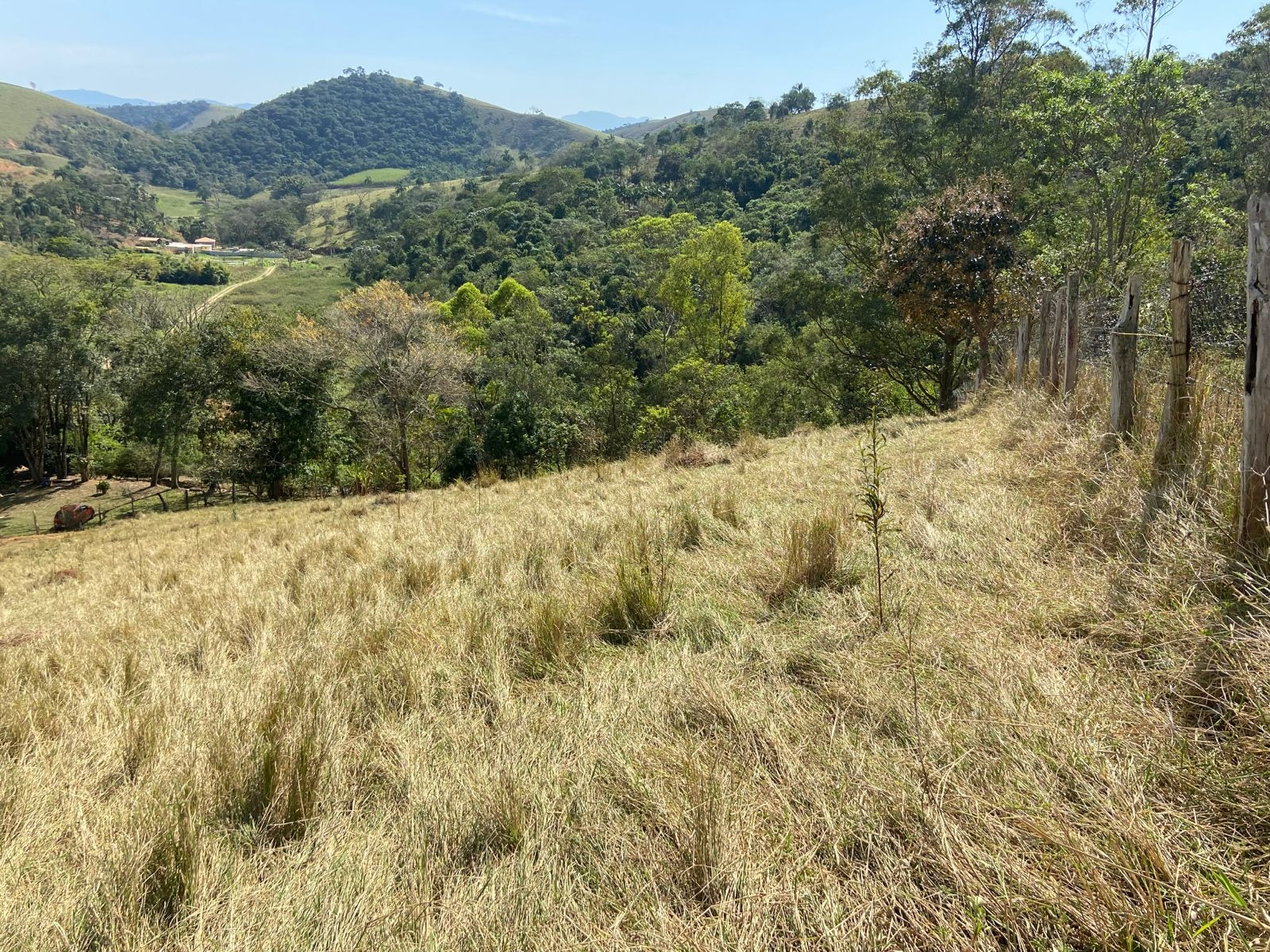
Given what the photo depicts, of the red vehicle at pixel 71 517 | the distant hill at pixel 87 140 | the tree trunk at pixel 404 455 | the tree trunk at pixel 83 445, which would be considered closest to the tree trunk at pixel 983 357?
the tree trunk at pixel 404 455

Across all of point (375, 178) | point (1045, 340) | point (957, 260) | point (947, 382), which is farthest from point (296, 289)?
point (375, 178)

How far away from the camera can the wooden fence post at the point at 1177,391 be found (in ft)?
11.6

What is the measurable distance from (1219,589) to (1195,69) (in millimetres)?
17823

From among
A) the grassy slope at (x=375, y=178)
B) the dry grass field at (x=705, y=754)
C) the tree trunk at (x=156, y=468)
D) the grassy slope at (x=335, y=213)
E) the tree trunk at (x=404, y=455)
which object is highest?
the grassy slope at (x=375, y=178)

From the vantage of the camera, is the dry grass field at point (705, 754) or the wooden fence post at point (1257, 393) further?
the wooden fence post at point (1257, 393)

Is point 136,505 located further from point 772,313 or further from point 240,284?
point 240,284

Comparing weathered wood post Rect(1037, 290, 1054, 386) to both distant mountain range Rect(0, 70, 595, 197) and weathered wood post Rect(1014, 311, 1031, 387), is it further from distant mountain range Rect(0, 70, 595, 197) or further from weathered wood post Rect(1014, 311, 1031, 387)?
distant mountain range Rect(0, 70, 595, 197)

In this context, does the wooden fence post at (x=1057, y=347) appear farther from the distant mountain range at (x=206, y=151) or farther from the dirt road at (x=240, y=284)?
the distant mountain range at (x=206, y=151)

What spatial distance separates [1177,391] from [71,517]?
93.3 feet

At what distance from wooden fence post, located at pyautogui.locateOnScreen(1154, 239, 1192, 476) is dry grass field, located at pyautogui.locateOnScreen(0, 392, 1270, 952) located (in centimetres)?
18

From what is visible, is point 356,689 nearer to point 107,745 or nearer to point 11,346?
point 107,745

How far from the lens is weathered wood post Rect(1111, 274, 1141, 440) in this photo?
4.58 m

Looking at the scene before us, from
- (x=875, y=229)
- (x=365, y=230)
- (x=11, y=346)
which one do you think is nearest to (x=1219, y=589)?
(x=875, y=229)

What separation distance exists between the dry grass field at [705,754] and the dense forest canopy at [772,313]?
1.54 metres
